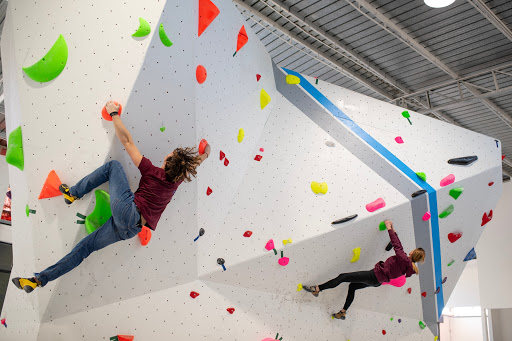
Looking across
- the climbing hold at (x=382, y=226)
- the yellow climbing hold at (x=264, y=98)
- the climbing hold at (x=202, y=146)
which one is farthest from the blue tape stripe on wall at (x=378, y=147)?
the climbing hold at (x=202, y=146)

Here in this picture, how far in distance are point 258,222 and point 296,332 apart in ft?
4.15

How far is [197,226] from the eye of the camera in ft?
11.1

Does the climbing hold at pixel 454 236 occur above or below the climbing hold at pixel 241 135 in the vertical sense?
below

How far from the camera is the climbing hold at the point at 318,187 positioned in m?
4.19

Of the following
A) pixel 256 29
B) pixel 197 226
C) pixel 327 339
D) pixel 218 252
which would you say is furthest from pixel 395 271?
pixel 256 29

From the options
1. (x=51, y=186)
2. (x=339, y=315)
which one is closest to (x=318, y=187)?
(x=339, y=315)

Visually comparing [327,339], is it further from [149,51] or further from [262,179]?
[149,51]

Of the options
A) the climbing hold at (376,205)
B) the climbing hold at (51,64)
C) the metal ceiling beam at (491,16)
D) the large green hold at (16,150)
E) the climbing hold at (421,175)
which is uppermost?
the metal ceiling beam at (491,16)

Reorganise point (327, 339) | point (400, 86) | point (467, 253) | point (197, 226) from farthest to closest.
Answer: point (400, 86), point (467, 253), point (327, 339), point (197, 226)

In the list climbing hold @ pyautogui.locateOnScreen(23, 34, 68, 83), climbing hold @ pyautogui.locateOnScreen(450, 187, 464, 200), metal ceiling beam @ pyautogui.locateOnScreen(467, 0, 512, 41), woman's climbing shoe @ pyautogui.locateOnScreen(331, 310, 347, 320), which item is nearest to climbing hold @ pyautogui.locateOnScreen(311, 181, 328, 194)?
woman's climbing shoe @ pyautogui.locateOnScreen(331, 310, 347, 320)

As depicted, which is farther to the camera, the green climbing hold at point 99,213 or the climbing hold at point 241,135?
the climbing hold at point 241,135

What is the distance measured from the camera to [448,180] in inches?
187

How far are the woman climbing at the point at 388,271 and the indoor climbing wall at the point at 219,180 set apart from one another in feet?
0.47

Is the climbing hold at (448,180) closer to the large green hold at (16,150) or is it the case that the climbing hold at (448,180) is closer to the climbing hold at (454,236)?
the climbing hold at (454,236)
